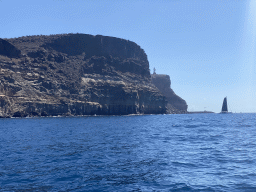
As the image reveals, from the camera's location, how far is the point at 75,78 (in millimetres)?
106750

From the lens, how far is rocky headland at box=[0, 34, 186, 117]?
267ft

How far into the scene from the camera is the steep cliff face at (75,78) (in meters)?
81.4

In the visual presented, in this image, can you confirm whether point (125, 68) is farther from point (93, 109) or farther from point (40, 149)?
point (40, 149)

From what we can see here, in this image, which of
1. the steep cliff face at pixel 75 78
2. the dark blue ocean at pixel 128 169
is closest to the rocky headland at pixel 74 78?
the steep cliff face at pixel 75 78

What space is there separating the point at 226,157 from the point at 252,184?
5.51 m

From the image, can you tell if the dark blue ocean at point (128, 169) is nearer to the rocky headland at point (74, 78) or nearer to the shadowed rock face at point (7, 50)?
the rocky headland at point (74, 78)

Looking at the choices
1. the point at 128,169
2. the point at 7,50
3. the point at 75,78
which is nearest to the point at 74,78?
the point at 75,78

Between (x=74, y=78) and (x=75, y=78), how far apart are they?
52cm

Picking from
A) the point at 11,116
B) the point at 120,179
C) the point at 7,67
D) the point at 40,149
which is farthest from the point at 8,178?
the point at 7,67

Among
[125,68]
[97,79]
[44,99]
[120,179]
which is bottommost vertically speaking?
[120,179]

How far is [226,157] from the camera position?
15578 millimetres

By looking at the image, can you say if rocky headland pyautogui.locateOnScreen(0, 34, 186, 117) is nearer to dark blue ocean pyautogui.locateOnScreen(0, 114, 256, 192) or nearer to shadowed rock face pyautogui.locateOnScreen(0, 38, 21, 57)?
shadowed rock face pyautogui.locateOnScreen(0, 38, 21, 57)

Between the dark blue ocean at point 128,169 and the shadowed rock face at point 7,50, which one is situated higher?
the shadowed rock face at point 7,50

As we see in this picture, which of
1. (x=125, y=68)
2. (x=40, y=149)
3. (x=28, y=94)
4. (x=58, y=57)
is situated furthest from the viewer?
(x=125, y=68)
